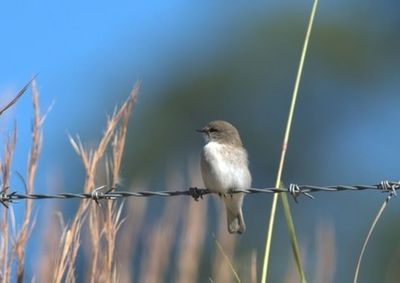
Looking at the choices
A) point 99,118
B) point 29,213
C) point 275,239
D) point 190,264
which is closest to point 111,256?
point 29,213

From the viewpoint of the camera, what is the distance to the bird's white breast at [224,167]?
6418 mm

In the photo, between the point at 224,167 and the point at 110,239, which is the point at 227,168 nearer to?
the point at 224,167

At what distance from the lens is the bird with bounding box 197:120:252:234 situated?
253 inches

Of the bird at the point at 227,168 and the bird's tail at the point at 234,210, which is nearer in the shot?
the bird at the point at 227,168

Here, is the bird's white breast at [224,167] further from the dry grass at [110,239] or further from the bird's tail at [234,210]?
the dry grass at [110,239]

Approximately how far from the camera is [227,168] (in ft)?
21.2

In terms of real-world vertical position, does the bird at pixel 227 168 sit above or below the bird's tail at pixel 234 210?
above

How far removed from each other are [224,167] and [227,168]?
0.02 m

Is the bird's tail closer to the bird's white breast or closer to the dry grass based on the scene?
the bird's white breast

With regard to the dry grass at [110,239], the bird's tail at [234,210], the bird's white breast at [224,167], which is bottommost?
the dry grass at [110,239]

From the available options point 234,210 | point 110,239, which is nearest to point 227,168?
point 234,210

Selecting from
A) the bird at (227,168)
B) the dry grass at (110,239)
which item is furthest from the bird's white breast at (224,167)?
the dry grass at (110,239)

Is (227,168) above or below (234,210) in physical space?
above

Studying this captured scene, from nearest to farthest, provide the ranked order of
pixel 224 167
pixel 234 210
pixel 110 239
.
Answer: pixel 110 239 → pixel 224 167 → pixel 234 210
